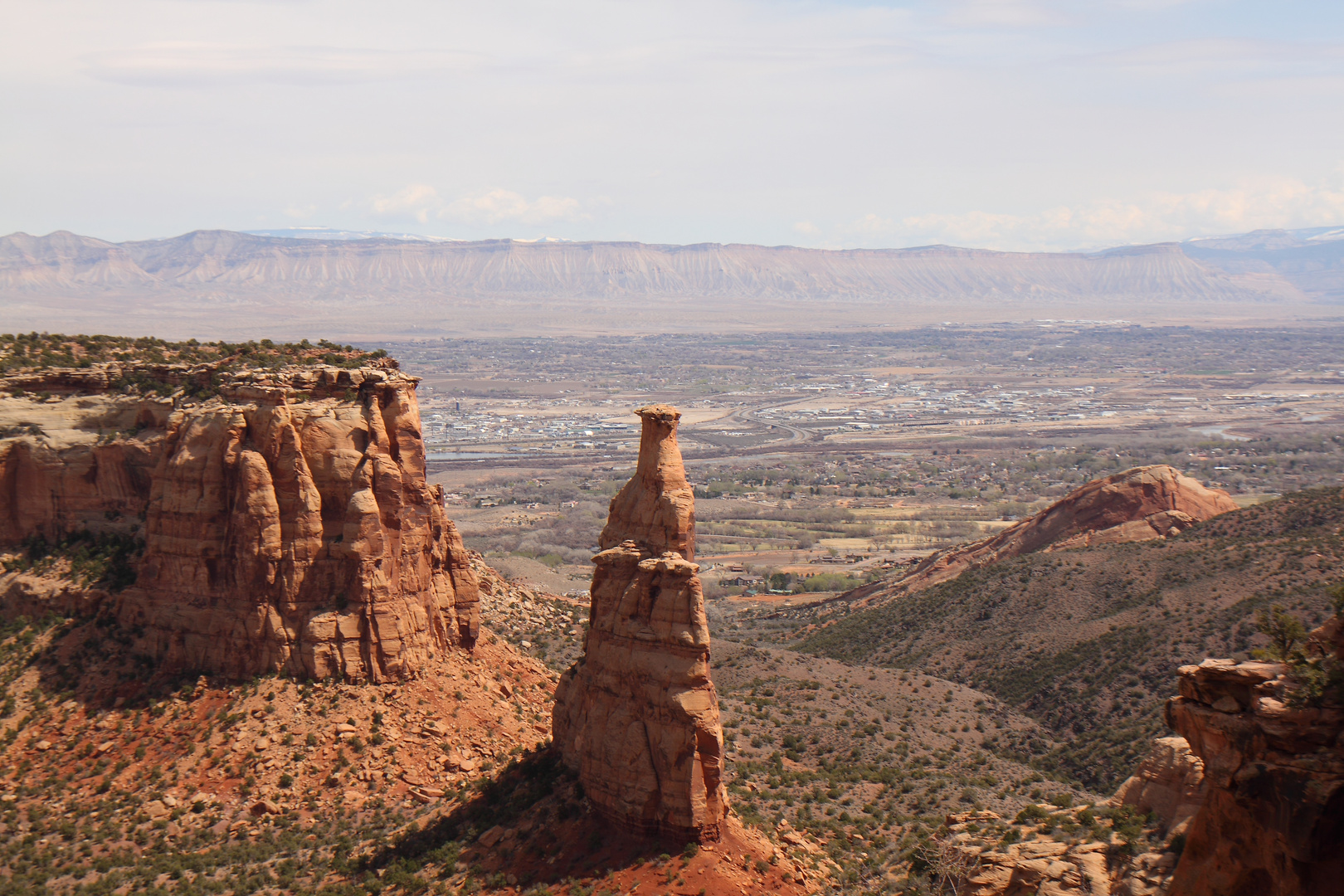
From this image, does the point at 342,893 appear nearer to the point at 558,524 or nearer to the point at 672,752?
the point at 672,752

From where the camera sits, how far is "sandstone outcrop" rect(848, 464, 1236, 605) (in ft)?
251

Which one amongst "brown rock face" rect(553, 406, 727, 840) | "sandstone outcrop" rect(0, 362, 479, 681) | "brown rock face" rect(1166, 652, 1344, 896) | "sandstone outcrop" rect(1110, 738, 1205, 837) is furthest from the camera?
"sandstone outcrop" rect(0, 362, 479, 681)

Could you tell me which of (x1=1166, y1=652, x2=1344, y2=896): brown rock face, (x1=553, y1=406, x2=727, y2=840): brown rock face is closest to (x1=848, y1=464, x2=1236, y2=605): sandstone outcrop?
(x1=553, y1=406, x2=727, y2=840): brown rock face

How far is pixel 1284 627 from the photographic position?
17188mm

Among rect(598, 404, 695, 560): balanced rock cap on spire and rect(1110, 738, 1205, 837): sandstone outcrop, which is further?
rect(598, 404, 695, 560): balanced rock cap on spire

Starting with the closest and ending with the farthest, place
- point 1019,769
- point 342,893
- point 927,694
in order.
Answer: point 342,893
point 1019,769
point 927,694

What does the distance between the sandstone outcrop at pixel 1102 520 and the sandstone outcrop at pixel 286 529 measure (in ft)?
159

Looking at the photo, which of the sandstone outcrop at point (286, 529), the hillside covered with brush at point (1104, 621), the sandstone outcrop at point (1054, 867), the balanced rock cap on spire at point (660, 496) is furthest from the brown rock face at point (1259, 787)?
the hillside covered with brush at point (1104, 621)

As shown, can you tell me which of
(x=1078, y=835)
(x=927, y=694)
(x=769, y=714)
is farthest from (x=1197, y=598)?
(x=1078, y=835)

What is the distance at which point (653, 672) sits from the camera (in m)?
28.2

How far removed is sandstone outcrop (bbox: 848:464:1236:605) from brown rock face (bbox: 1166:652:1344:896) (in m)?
59.3

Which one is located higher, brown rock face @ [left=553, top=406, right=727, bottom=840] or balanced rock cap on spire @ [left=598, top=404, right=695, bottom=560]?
balanced rock cap on spire @ [left=598, top=404, right=695, bottom=560]

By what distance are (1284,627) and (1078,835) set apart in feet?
30.8

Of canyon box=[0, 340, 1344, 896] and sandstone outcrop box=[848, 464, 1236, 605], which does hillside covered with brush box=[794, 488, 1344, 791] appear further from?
sandstone outcrop box=[848, 464, 1236, 605]
